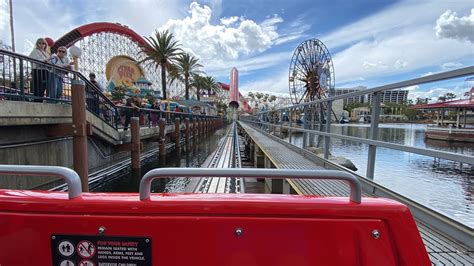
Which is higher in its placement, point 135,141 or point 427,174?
point 427,174

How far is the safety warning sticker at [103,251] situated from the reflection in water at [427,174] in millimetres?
2336

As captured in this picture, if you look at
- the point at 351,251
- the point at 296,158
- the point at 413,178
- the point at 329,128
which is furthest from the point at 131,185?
the point at 351,251

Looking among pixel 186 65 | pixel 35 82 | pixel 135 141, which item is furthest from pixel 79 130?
pixel 186 65

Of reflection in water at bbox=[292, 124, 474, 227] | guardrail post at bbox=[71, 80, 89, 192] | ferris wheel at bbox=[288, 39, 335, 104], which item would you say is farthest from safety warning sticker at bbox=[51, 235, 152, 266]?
ferris wheel at bbox=[288, 39, 335, 104]

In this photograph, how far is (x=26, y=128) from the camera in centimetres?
534

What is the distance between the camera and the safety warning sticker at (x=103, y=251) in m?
1.14

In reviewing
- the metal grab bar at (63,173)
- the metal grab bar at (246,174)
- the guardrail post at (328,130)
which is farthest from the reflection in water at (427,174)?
the metal grab bar at (63,173)

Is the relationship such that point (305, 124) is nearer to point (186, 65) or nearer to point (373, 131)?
point (373, 131)

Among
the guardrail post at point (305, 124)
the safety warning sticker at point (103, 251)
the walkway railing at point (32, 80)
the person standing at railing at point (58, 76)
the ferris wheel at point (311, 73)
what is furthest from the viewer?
the ferris wheel at point (311, 73)

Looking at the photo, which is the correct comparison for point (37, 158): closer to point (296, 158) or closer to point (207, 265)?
point (296, 158)

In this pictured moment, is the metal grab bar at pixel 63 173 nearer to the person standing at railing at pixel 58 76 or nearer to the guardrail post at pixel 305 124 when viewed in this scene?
the guardrail post at pixel 305 124

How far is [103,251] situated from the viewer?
45.3 inches

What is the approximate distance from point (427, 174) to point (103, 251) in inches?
123

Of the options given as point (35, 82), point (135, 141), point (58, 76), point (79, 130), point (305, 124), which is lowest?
point (135, 141)
